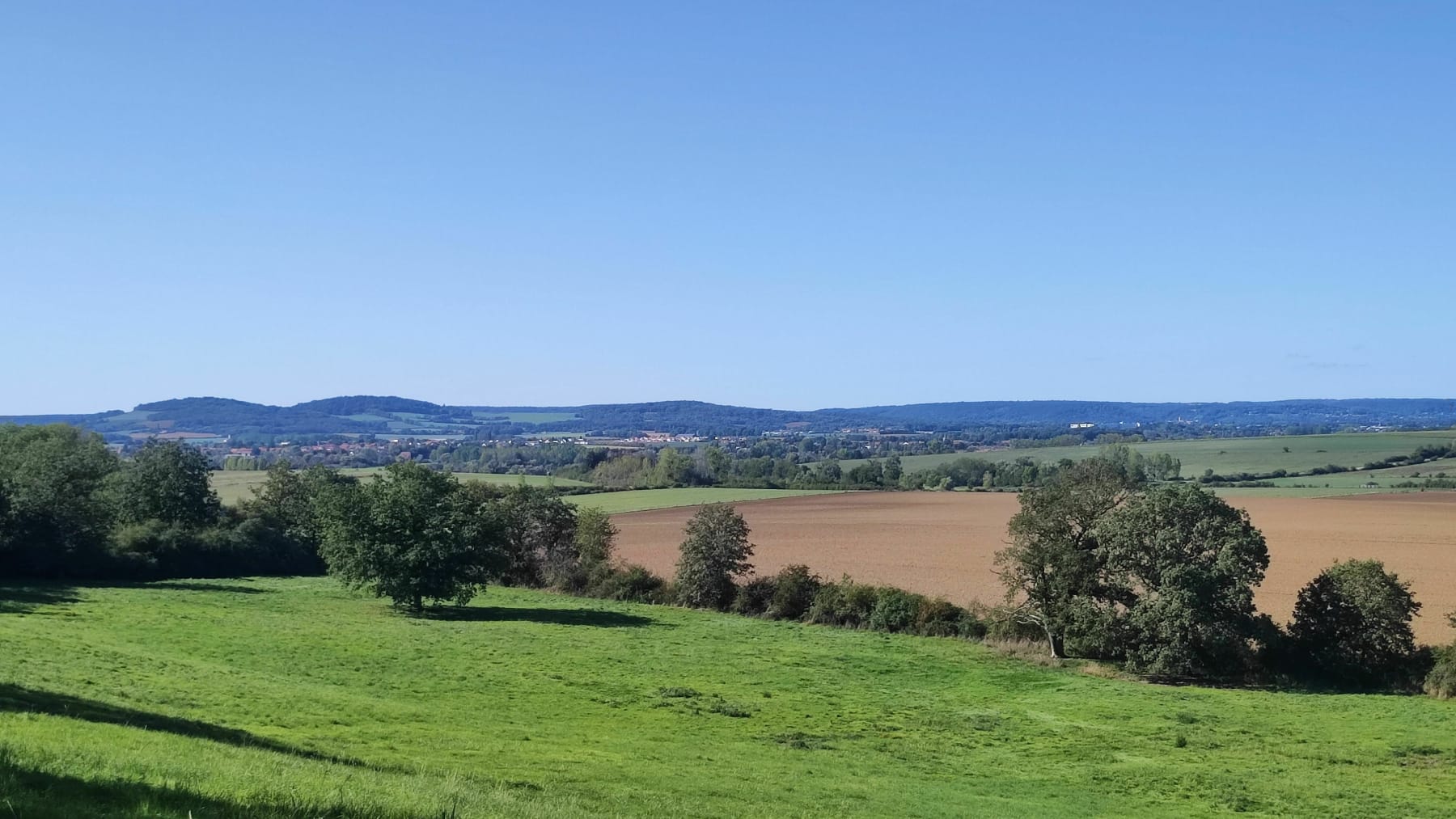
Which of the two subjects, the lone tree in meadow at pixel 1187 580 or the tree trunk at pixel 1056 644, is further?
the tree trunk at pixel 1056 644

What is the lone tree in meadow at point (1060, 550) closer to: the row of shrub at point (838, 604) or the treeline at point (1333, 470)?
the row of shrub at point (838, 604)

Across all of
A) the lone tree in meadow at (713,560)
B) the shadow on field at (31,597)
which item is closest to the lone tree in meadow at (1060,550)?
the lone tree in meadow at (713,560)

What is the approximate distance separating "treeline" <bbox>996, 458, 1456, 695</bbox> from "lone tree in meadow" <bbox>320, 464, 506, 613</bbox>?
31.1m

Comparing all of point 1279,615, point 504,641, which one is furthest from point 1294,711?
point 504,641

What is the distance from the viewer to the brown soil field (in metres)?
71.6

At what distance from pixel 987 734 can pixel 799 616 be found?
31.0 metres

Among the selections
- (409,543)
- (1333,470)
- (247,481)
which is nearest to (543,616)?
(409,543)

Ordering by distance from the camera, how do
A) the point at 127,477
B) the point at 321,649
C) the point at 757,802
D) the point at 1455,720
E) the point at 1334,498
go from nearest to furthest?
the point at 757,802 → the point at 1455,720 → the point at 321,649 → the point at 127,477 → the point at 1334,498

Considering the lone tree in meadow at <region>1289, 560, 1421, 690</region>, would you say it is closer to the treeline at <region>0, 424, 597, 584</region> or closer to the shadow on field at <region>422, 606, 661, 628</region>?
the shadow on field at <region>422, 606, 661, 628</region>

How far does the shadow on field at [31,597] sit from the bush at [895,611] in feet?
136

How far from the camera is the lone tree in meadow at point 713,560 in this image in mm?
69625

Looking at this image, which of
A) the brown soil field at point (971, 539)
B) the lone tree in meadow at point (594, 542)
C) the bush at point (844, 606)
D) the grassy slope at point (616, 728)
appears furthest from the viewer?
the lone tree in meadow at point (594, 542)

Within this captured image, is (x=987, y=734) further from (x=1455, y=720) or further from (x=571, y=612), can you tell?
(x=571, y=612)

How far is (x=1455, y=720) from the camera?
129 ft
